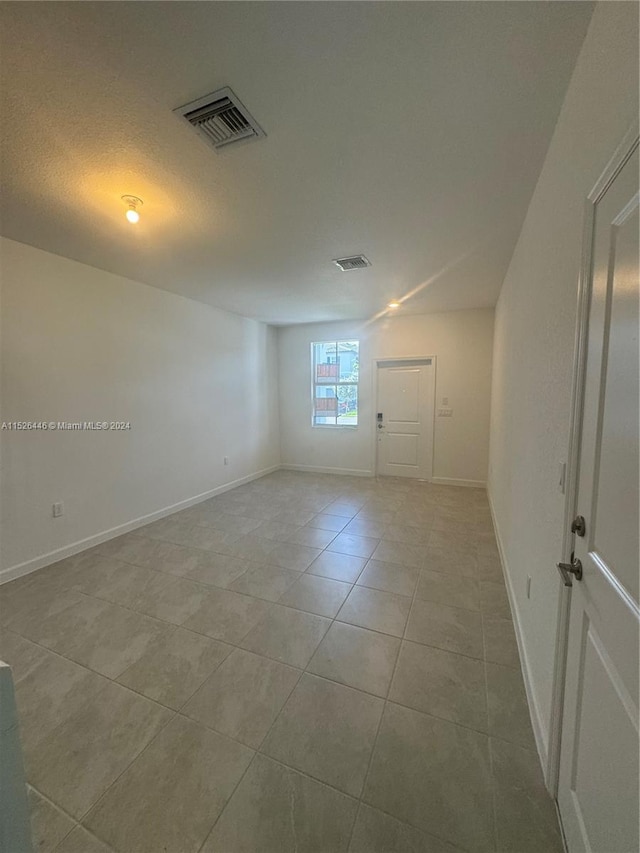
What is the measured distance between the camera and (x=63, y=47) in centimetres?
115

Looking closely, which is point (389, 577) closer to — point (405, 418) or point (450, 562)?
point (450, 562)

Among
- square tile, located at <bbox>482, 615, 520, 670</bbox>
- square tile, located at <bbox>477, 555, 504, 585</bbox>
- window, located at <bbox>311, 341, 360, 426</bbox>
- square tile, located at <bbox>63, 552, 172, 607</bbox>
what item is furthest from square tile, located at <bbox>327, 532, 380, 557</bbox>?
window, located at <bbox>311, 341, 360, 426</bbox>

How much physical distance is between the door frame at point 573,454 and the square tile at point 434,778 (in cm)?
26

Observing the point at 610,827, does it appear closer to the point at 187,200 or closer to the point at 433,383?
the point at 187,200

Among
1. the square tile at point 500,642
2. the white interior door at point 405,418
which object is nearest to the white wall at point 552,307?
the square tile at point 500,642

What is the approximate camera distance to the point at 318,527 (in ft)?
11.7

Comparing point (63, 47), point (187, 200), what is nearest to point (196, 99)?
point (63, 47)

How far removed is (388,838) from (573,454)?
1.38m

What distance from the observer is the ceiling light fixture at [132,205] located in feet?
6.61

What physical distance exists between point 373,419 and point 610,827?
16.0 feet

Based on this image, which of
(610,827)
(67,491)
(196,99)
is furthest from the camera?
(67,491)

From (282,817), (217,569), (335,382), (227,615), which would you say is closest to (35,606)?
(217,569)

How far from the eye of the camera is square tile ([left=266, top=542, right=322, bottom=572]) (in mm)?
2771

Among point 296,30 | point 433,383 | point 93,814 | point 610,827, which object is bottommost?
point 93,814
